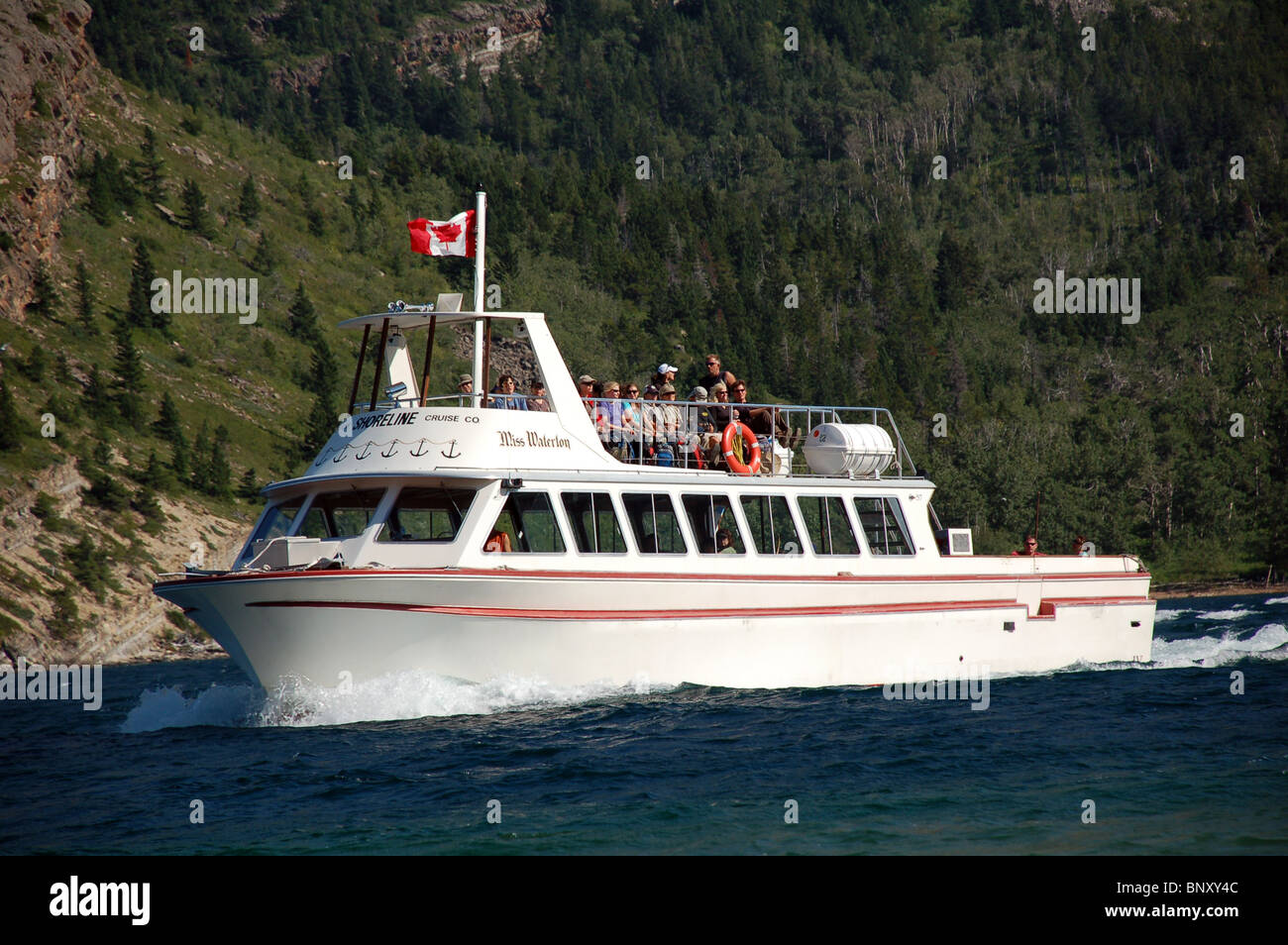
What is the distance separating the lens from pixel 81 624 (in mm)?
45781

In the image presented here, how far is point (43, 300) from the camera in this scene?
61.2 m

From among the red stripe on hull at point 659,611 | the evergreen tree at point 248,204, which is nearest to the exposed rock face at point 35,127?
the evergreen tree at point 248,204

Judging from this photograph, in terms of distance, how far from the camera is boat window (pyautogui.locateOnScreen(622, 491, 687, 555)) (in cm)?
1928

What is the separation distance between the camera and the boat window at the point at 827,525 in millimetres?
21125

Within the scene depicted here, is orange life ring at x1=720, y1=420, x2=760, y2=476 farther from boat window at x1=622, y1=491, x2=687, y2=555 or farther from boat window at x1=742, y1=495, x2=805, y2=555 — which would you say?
boat window at x1=622, y1=491, x2=687, y2=555

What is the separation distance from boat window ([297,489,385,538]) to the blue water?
2.64 m

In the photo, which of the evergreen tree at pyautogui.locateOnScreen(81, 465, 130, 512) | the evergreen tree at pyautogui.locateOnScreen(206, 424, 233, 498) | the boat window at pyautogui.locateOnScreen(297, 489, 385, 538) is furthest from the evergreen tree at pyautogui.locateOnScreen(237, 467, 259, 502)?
the boat window at pyautogui.locateOnScreen(297, 489, 385, 538)

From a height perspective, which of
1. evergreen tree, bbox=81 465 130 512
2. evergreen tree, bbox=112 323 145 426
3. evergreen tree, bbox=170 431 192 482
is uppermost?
evergreen tree, bbox=112 323 145 426

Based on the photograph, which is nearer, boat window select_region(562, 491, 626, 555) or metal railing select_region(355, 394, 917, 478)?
boat window select_region(562, 491, 626, 555)

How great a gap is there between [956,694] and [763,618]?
362 cm

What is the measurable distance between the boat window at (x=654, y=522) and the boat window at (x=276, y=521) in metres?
5.02

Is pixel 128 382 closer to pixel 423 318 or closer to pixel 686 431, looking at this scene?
pixel 423 318

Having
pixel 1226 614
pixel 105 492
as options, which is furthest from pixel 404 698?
pixel 105 492

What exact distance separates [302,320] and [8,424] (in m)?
25.5
